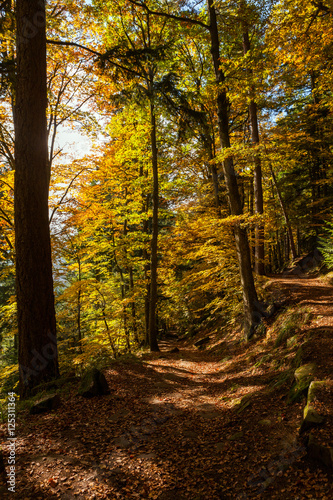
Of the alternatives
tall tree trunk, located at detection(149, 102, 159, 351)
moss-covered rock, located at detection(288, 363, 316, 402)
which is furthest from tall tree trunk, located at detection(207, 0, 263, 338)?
moss-covered rock, located at detection(288, 363, 316, 402)

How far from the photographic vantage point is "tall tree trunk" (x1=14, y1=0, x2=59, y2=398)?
204 inches

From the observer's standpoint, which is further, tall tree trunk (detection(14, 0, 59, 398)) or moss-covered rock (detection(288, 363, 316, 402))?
tall tree trunk (detection(14, 0, 59, 398))

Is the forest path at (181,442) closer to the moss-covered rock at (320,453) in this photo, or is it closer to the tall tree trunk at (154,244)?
the moss-covered rock at (320,453)

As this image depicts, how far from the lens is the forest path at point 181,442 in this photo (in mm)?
3004

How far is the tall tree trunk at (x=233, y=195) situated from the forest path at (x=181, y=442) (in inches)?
88.5

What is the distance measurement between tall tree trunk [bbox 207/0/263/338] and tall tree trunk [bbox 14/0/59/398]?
5.38 metres

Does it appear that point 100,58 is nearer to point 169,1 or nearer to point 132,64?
point 132,64

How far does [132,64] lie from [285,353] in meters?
8.56

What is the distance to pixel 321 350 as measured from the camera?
A: 5.11 metres

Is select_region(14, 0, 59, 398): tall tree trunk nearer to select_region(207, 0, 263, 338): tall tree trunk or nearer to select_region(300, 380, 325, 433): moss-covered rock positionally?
select_region(300, 380, 325, 433): moss-covered rock

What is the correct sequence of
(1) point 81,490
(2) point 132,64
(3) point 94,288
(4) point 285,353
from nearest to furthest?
(1) point 81,490 < (4) point 285,353 < (2) point 132,64 < (3) point 94,288

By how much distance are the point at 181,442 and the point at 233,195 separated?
276 inches

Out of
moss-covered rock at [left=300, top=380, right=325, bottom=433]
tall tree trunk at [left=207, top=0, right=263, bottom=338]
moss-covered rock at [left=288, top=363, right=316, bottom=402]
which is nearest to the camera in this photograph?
moss-covered rock at [left=300, top=380, right=325, bottom=433]

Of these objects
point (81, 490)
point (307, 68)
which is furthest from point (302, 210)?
point (81, 490)
